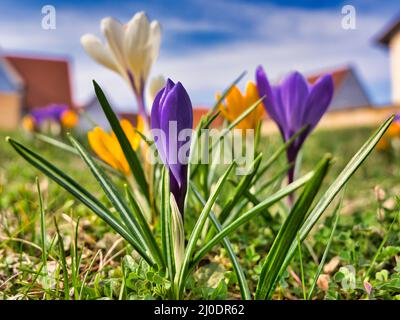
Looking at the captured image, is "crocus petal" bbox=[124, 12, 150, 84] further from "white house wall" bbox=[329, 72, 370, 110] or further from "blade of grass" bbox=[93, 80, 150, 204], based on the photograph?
"white house wall" bbox=[329, 72, 370, 110]

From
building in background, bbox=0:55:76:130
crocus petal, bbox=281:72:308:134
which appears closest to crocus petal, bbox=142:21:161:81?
crocus petal, bbox=281:72:308:134

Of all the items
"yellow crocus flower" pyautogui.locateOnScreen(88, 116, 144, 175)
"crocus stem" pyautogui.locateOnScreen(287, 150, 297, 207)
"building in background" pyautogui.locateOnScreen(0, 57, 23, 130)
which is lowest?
"crocus stem" pyautogui.locateOnScreen(287, 150, 297, 207)

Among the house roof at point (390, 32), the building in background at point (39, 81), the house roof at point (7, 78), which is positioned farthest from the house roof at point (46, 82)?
the house roof at point (390, 32)

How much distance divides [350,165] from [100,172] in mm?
407

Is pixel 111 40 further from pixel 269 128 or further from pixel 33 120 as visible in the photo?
pixel 269 128

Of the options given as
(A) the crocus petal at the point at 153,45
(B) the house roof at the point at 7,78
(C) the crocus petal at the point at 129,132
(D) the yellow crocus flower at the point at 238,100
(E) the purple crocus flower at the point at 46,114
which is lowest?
(C) the crocus petal at the point at 129,132

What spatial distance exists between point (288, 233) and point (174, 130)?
221mm

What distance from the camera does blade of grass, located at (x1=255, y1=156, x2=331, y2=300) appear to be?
1.97 feet

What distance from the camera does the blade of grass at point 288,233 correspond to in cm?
60

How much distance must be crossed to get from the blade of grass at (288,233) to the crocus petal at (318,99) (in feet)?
1.12

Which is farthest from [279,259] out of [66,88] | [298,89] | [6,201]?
[66,88]

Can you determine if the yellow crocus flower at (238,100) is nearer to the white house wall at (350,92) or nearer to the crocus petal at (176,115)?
the crocus petal at (176,115)

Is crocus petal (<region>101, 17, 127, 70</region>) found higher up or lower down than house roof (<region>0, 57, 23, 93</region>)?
lower down

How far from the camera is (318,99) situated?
0.97 metres
